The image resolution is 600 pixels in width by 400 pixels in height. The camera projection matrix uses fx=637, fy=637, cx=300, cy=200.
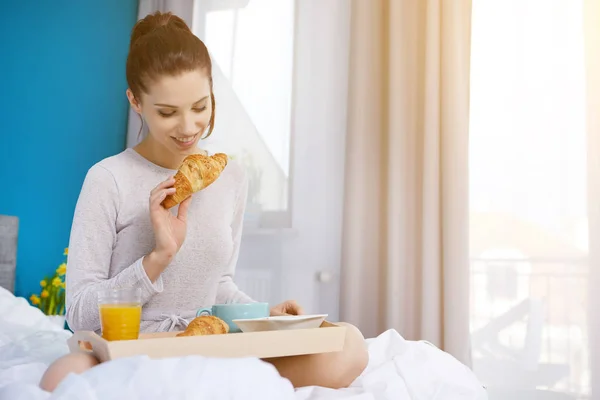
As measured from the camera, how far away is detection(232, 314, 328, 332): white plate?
4.23 ft

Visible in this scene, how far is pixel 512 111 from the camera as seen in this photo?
3.09 meters

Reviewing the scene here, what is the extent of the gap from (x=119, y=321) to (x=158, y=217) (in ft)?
1.13

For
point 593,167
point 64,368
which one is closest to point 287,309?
point 64,368

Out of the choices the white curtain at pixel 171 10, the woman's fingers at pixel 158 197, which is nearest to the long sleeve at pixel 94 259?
the woman's fingers at pixel 158 197

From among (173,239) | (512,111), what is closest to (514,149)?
(512,111)

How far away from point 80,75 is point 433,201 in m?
2.15

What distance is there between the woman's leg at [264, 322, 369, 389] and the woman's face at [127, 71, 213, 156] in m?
0.66

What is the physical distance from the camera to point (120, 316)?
1.21 m

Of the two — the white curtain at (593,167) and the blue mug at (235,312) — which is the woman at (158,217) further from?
the white curtain at (593,167)

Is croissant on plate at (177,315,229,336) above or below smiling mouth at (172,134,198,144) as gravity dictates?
below

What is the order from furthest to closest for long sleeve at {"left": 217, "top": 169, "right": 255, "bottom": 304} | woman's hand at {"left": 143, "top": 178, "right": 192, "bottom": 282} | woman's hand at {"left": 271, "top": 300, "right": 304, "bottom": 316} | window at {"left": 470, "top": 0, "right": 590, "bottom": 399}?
window at {"left": 470, "top": 0, "right": 590, "bottom": 399} → long sleeve at {"left": 217, "top": 169, "right": 255, "bottom": 304} → woman's hand at {"left": 271, "top": 300, "right": 304, "bottom": 316} → woman's hand at {"left": 143, "top": 178, "right": 192, "bottom": 282}

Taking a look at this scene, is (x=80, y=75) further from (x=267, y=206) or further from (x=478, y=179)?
(x=478, y=179)

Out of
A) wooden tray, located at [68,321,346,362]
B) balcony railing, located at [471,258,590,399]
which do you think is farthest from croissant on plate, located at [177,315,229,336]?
balcony railing, located at [471,258,590,399]

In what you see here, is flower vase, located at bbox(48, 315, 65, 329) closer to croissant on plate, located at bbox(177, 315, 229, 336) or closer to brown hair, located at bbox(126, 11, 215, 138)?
brown hair, located at bbox(126, 11, 215, 138)
